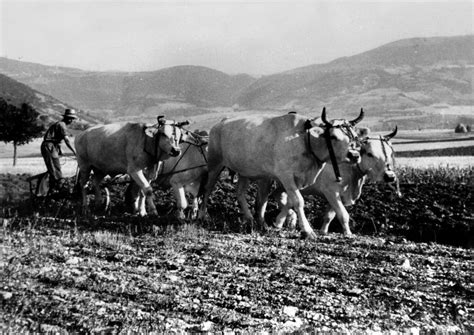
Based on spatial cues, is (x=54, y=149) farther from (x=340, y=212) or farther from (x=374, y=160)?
(x=374, y=160)

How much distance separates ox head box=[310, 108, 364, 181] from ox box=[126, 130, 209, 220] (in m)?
4.06

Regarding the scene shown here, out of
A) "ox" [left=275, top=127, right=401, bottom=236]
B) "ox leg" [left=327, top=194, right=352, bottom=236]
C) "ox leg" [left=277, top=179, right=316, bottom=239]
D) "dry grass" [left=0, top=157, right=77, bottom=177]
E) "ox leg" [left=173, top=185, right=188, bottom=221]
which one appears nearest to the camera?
"ox leg" [left=277, top=179, right=316, bottom=239]

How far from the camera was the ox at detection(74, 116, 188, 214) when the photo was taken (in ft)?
42.1

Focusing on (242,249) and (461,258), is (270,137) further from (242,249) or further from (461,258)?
(461,258)

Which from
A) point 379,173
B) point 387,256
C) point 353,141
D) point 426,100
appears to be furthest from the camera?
point 426,100

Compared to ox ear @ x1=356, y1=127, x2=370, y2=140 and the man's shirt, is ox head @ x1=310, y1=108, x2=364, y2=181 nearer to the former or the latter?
ox ear @ x1=356, y1=127, x2=370, y2=140

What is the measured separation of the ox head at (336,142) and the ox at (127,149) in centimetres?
311

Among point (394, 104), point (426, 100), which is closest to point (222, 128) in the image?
point (394, 104)

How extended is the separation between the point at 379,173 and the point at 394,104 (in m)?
151

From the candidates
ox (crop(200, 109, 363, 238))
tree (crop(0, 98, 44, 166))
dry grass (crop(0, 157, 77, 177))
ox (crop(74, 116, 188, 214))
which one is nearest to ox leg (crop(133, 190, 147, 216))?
ox (crop(74, 116, 188, 214))

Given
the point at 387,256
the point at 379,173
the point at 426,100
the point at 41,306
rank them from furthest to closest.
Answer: the point at 426,100 < the point at 379,173 < the point at 387,256 < the point at 41,306

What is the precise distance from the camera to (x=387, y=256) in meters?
8.93

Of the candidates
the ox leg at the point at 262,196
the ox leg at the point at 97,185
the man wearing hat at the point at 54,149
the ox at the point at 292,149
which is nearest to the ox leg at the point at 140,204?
the ox leg at the point at 97,185

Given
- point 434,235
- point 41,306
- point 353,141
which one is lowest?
point 434,235
